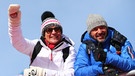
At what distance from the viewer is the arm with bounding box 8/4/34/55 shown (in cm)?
776

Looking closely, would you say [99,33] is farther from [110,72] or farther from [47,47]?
[47,47]

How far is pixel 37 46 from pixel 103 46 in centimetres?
130

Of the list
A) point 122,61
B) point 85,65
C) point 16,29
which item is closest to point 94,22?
point 85,65

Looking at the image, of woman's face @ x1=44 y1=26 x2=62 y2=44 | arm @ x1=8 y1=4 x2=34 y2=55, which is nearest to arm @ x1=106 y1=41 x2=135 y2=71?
woman's face @ x1=44 y1=26 x2=62 y2=44

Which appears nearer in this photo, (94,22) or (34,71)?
(34,71)

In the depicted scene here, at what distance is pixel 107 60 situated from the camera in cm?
753

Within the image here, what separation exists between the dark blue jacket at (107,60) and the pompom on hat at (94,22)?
17cm

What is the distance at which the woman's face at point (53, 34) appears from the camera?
8156 millimetres

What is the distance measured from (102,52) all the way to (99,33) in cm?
61

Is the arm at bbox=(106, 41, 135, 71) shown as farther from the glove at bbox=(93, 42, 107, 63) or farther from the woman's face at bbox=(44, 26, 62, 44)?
the woman's face at bbox=(44, 26, 62, 44)

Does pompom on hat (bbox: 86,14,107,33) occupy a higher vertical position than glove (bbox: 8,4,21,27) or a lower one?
lower

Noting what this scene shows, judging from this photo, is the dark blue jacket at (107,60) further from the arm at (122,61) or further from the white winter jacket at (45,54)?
the white winter jacket at (45,54)

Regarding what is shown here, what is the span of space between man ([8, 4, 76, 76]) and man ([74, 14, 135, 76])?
27 cm

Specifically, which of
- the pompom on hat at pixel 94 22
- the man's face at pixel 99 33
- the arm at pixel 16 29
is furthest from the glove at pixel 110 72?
the arm at pixel 16 29
